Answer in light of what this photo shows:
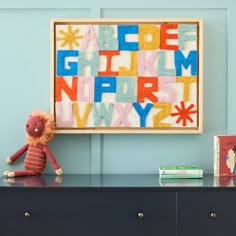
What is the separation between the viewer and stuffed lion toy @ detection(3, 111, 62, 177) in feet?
6.72

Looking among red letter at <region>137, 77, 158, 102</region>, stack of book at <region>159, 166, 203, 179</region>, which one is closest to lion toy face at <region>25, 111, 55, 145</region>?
red letter at <region>137, 77, 158, 102</region>

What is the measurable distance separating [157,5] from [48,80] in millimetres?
708

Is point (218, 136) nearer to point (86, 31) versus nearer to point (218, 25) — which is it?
point (218, 25)

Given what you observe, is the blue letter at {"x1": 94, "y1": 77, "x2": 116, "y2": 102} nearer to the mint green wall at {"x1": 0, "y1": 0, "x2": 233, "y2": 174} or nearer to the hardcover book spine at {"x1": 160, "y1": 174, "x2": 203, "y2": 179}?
the mint green wall at {"x1": 0, "y1": 0, "x2": 233, "y2": 174}
